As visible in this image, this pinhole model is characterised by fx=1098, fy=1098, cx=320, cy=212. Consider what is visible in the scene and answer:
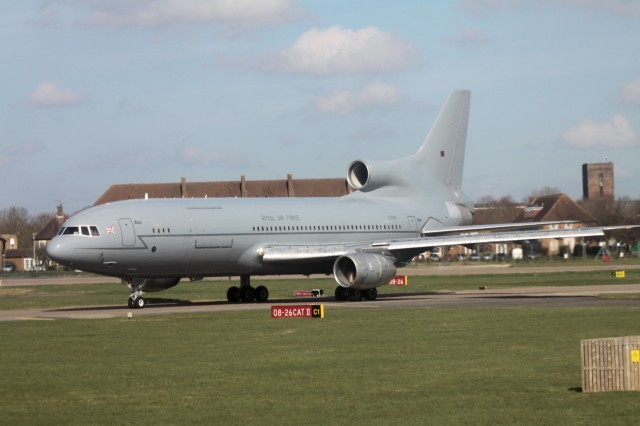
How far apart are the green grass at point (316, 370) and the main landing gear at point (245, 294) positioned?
14127mm

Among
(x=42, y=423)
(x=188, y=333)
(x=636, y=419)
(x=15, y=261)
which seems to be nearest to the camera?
(x=636, y=419)

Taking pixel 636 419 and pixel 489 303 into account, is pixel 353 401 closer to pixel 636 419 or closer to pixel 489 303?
pixel 636 419

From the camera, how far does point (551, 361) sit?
76.7 ft

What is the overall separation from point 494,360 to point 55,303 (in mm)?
34168

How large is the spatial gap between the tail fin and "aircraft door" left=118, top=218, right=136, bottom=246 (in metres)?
19.9

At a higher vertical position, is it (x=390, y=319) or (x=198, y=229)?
(x=198, y=229)

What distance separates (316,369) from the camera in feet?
76.2

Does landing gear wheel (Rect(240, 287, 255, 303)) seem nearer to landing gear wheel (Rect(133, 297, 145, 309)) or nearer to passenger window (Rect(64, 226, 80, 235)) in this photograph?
landing gear wheel (Rect(133, 297, 145, 309))

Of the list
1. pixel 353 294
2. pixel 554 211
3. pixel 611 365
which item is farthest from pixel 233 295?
pixel 554 211

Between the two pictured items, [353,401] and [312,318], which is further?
[312,318]

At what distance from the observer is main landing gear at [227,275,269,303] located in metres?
51.1

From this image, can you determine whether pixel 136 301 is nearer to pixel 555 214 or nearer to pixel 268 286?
pixel 268 286

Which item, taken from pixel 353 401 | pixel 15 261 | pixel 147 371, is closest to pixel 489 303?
pixel 147 371

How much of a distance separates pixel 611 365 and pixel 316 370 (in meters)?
6.79
